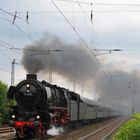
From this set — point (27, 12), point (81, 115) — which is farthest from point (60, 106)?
point (81, 115)

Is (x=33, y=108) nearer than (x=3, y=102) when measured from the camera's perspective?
Yes

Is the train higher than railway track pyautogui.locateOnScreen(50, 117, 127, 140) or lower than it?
higher

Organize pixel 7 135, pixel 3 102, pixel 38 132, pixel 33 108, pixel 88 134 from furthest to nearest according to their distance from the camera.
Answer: pixel 3 102, pixel 88 134, pixel 7 135, pixel 33 108, pixel 38 132

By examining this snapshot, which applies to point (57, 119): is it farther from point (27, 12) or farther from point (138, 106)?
point (138, 106)

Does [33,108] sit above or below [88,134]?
above

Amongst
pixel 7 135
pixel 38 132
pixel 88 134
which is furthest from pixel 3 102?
pixel 38 132

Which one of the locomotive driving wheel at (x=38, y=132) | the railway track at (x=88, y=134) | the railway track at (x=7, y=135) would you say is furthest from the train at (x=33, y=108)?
the railway track at (x=88, y=134)

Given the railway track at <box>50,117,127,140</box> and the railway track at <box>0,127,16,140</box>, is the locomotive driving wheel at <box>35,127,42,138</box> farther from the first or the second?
the railway track at <box>0,127,16,140</box>

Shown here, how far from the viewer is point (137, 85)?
105 meters

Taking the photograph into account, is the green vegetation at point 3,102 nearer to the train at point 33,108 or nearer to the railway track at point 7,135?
the railway track at point 7,135

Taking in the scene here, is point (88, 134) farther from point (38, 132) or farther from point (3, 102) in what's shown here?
point (3, 102)

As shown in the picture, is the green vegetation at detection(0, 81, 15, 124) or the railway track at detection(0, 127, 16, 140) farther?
the green vegetation at detection(0, 81, 15, 124)

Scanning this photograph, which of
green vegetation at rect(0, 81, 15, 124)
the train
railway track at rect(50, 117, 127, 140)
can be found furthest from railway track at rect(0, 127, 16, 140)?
green vegetation at rect(0, 81, 15, 124)


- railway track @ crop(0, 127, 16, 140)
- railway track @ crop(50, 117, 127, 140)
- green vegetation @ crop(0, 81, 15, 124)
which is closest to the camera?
railway track @ crop(0, 127, 16, 140)
